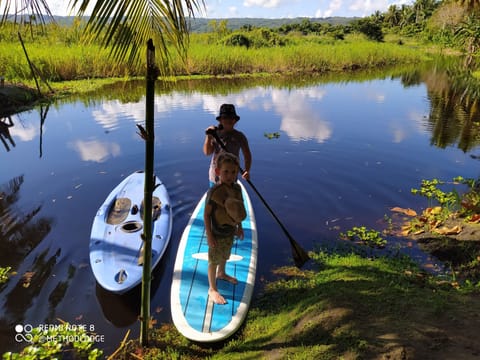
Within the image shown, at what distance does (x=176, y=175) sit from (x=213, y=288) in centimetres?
482

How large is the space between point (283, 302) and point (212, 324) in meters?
1.00

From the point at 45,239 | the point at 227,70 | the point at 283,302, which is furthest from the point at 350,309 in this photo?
the point at 227,70

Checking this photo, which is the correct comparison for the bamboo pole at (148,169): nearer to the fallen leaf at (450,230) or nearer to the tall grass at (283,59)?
the fallen leaf at (450,230)

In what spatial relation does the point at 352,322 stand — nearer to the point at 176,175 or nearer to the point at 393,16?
the point at 176,175

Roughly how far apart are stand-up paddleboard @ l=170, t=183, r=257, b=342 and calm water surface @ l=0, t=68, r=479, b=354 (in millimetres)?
482

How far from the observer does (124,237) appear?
15.7 ft

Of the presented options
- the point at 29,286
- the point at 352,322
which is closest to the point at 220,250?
the point at 352,322

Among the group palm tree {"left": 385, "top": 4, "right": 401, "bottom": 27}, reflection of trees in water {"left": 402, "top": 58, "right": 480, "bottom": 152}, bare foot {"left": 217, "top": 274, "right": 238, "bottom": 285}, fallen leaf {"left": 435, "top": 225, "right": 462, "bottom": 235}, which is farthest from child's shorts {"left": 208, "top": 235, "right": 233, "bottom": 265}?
palm tree {"left": 385, "top": 4, "right": 401, "bottom": 27}

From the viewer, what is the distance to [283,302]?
4.00m

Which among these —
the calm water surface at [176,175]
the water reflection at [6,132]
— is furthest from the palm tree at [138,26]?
the water reflection at [6,132]

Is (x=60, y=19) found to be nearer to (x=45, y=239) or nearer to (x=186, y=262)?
(x=186, y=262)

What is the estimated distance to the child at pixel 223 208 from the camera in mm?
3115

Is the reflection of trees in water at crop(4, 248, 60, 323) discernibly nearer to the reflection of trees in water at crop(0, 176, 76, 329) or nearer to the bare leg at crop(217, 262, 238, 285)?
the reflection of trees in water at crop(0, 176, 76, 329)

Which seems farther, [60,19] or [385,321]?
[385,321]
